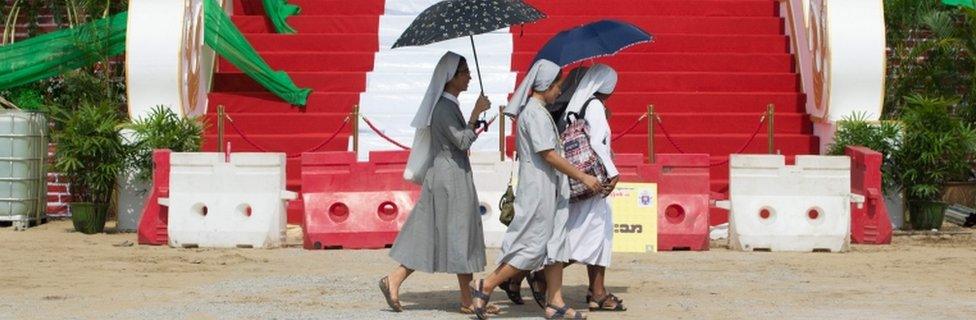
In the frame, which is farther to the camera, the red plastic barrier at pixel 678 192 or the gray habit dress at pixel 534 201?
the red plastic barrier at pixel 678 192

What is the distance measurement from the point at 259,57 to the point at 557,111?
27.0 ft

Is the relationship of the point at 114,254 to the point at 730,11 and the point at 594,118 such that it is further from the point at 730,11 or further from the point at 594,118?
the point at 730,11

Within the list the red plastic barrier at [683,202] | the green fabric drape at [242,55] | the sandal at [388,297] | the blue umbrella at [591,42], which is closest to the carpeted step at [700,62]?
the green fabric drape at [242,55]

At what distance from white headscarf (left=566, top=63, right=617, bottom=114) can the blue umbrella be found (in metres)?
0.11

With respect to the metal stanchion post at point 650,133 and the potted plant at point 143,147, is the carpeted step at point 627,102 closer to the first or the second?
the metal stanchion post at point 650,133

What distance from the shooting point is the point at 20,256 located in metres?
14.2

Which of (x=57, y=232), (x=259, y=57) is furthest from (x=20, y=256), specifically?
(x=259, y=57)

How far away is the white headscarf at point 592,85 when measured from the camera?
10305 mm

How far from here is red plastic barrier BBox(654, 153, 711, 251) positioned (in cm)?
1473

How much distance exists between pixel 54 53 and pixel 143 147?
2422 mm

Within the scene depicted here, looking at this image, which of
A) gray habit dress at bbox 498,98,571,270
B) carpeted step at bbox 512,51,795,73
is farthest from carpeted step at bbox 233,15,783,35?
gray habit dress at bbox 498,98,571,270

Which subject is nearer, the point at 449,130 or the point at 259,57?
the point at 449,130

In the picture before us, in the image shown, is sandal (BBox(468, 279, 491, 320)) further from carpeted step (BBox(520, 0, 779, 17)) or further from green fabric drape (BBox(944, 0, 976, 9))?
carpeted step (BBox(520, 0, 779, 17))

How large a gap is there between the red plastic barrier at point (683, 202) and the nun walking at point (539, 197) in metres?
4.74
